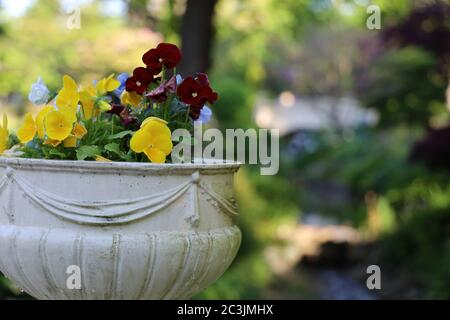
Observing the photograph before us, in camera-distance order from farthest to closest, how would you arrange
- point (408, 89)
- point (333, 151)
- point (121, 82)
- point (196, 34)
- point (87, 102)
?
point (333, 151) → point (408, 89) → point (196, 34) → point (121, 82) → point (87, 102)

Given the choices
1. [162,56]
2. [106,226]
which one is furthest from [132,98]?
[106,226]

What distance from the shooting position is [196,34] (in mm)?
6281

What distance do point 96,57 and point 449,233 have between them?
5.79m

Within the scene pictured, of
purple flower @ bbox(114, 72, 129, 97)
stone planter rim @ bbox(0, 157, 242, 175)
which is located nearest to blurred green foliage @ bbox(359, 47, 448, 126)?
purple flower @ bbox(114, 72, 129, 97)

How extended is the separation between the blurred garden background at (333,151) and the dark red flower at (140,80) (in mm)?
2263

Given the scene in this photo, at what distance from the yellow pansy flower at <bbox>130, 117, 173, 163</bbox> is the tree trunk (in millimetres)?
3866

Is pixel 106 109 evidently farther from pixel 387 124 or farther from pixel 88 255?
pixel 387 124

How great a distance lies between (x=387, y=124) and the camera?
10383 mm

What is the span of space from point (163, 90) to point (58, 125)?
37 cm

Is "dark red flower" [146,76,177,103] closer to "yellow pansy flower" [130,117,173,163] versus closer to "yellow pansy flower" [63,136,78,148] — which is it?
"yellow pansy flower" [130,117,173,163]

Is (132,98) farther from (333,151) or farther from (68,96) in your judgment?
(333,151)

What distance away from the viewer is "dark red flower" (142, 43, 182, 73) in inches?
97.6

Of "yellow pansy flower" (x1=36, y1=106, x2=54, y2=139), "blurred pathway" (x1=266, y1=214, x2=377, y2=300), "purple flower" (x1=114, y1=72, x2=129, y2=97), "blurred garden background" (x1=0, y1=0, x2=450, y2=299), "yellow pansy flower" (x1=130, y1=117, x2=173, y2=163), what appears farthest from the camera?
"blurred pathway" (x1=266, y1=214, x2=377, y2=300)

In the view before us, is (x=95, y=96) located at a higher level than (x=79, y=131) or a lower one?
higher
